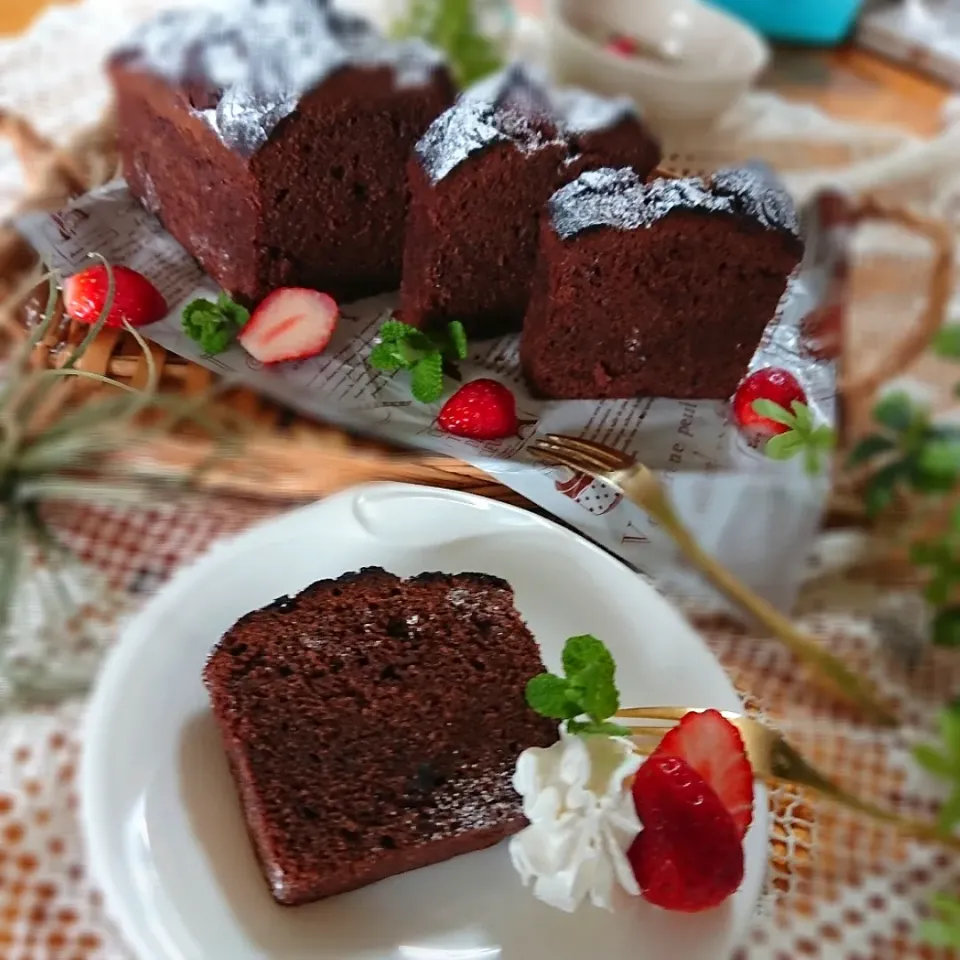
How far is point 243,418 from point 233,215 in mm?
133

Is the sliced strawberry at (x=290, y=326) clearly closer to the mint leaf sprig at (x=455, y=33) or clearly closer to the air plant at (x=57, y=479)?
the air plant at (x=57, y=479)

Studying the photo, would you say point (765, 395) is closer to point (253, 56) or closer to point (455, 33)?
point (253, 56)

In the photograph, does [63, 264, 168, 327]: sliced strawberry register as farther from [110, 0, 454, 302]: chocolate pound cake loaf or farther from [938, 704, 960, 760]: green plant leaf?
[938, 704, 960, 760]: green plant leaf

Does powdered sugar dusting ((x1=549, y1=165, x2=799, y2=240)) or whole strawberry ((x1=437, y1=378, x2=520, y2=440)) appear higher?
powdered sugar dusting ((x1=549, y1=165, x2=799, y2=240))

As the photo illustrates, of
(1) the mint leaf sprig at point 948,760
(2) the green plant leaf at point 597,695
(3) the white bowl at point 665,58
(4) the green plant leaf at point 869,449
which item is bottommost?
(2) the green plant leaf at point 597,695

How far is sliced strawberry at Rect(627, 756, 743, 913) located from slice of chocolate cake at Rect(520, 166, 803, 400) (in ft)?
0.50

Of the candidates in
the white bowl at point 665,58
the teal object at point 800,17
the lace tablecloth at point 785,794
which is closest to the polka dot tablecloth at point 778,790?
the lace tablecloth at point 785,794

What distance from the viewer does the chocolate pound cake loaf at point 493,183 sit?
1.33 ft

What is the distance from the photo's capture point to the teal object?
2.55 feet

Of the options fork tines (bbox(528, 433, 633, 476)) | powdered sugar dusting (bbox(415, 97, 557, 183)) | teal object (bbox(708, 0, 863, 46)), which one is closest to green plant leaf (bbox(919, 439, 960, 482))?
fork tines (bbox(528, 433, 633, 476))

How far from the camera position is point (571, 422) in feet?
1.19

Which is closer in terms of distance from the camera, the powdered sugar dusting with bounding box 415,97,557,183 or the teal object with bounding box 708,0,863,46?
the powdered sugar dusting with bounding box 415,97,557,183

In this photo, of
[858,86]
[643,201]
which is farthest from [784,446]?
[858,86]

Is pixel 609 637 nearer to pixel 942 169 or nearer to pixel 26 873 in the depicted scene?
pixel 26 873
